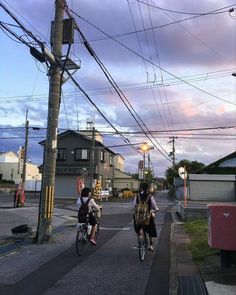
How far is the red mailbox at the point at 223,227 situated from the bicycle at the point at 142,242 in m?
1.74

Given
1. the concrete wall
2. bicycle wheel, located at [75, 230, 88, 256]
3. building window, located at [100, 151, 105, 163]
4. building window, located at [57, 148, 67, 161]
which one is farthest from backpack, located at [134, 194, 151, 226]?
building window, located at [100, 151, 105, 163]

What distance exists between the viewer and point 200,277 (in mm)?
9078

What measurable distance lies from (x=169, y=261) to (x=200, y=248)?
1.67 metres

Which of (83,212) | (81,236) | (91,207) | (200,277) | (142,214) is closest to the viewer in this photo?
(200,277)

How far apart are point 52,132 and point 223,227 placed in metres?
6.82

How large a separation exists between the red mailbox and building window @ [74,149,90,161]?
5382cm

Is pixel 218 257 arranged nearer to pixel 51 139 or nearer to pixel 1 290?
pixel 1 290

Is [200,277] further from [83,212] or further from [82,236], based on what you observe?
[83,212]

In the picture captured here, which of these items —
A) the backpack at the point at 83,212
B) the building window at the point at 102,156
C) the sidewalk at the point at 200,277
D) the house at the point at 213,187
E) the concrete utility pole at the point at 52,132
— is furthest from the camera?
the building window at the point at 102,156

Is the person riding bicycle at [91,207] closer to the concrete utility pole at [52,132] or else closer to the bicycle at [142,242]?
the bicycle at [142,242]

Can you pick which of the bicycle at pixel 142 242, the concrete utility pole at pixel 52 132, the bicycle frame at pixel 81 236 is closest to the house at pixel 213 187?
the concrete utility pole at pixel 52 132

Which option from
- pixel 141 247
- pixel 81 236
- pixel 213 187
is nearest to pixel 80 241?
pixel 81 236

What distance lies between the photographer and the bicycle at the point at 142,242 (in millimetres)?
10930

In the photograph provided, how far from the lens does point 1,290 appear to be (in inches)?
314
